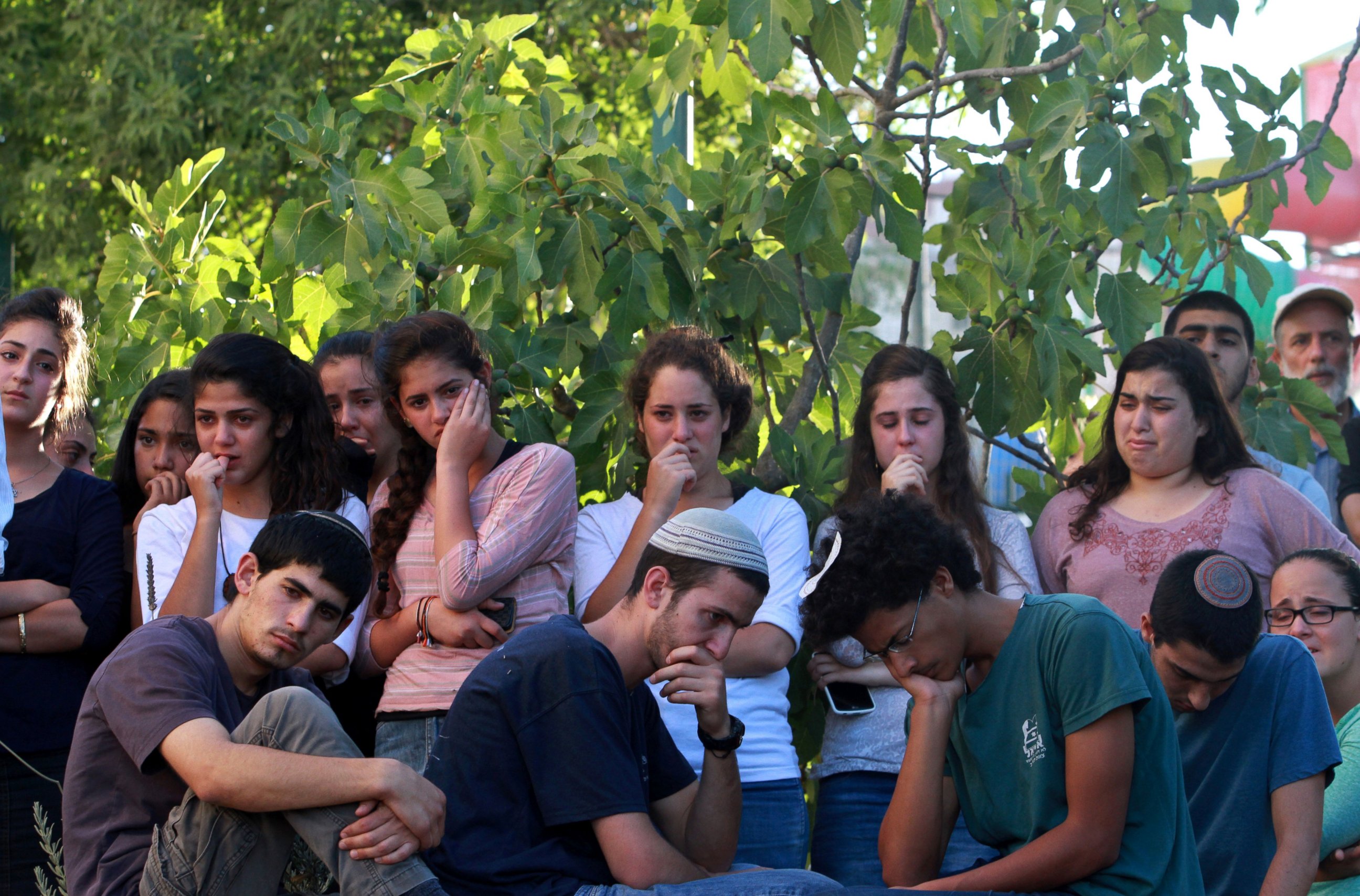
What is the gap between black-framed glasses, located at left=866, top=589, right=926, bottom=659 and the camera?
2943 millimetres

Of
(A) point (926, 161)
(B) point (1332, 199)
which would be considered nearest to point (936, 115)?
(A) point (926, 161)

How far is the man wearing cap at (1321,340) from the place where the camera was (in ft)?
17.9

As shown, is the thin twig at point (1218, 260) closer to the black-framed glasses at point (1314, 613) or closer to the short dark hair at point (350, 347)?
the black-framed glasses at point (1314, 613)

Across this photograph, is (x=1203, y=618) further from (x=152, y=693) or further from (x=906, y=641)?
(x=152, y=693)

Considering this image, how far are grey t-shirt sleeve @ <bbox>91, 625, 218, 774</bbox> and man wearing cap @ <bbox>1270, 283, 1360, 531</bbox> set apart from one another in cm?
427

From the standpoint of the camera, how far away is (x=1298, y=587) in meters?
3.74

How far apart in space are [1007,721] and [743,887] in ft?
2.20

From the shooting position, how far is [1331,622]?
373 cm

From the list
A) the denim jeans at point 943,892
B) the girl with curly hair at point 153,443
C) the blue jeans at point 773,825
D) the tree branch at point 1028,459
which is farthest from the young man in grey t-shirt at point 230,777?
the tree branch at point 1028,459

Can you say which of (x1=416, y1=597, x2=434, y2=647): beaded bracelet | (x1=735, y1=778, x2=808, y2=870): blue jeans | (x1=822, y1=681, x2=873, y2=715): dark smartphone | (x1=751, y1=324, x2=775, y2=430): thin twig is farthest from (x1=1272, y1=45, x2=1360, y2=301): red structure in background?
(x1=416, y1=597, x2=434, y2=647): beaded bracelet

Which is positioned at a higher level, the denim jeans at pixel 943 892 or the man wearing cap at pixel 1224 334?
the man wearing cap at pixel 1224 334

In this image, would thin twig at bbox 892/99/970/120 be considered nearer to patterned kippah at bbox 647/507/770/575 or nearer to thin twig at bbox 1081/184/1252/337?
thin twig at bbox 1081/184/1252/337

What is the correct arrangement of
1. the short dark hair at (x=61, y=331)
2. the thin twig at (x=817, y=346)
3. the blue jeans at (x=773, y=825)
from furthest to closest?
the thin twig at (x=817, y=346) < the short dark hair at (x=61, y=331) < the blue jeans at (x=773, y=825)

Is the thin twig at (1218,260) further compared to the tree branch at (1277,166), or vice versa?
the thin twig at (1218,260)
